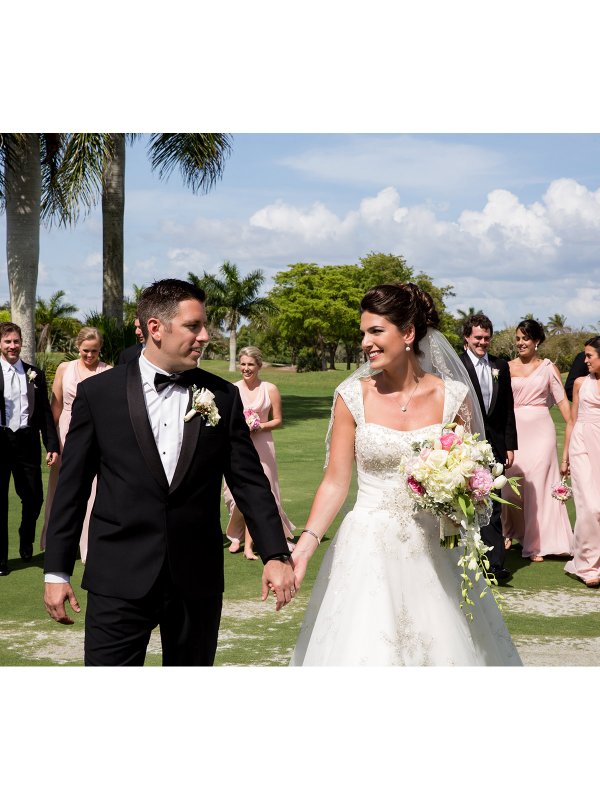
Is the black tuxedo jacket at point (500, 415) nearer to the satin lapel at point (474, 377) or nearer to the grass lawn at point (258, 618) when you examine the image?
the satin lapel at point (474, 377)

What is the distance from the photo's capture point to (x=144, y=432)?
14.2 feet

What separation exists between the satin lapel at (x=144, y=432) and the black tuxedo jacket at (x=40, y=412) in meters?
6.20

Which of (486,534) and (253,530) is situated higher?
(253,530)

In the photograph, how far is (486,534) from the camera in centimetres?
950

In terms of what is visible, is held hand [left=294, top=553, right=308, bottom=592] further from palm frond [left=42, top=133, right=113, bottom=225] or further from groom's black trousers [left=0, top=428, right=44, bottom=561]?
palm frond [left=42, top=133, right=113, bottom=225]

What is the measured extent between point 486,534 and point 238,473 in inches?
212

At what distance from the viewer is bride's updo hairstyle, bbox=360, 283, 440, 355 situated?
5336 millimetres

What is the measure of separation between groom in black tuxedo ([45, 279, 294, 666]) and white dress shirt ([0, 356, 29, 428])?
20.1 ft

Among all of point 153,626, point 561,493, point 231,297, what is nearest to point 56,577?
point 153,626

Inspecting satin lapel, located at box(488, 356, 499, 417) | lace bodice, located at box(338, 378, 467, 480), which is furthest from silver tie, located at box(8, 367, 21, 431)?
lace bodice, located at box(338, 378, 467, 480)

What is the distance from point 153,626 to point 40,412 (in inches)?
262

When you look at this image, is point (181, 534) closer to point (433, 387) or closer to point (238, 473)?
point (238, 473)

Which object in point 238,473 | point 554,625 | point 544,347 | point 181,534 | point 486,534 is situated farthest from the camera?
point 544,347

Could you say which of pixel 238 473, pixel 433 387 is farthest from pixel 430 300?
pixel 238 473
